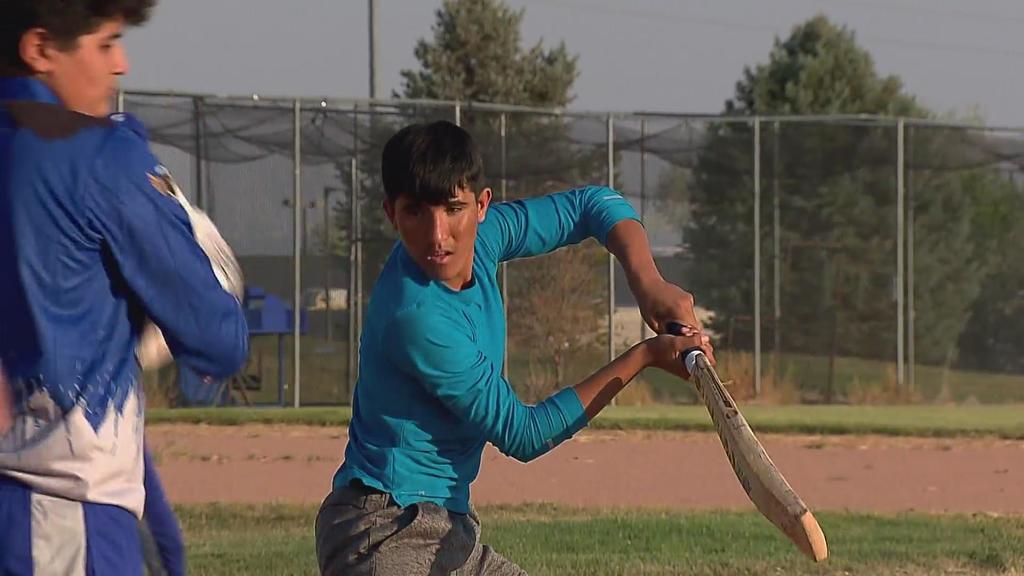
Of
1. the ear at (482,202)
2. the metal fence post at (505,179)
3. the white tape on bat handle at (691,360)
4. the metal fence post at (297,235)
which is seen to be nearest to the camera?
the white tape on bat handle at (691,360)

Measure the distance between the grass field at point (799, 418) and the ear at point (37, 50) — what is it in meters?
11.9

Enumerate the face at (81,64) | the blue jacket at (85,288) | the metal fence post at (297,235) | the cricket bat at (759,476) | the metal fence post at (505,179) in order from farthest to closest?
the metal fence post at (505,179), the metal fence post at (297,235), the cricket bat at (759,476), the face at (81,64), the blue jacket at (85,288)

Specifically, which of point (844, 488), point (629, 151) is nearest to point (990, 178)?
point (629, 151)

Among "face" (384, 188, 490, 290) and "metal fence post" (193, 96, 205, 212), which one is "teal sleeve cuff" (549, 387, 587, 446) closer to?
"face" (384, 188, 490, 290)

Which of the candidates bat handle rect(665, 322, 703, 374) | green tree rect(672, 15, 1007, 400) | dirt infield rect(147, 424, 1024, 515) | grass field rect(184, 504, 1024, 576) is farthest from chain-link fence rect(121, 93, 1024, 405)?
bat handle rect(665, 322, 703, 374)

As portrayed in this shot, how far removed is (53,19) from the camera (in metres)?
2.55

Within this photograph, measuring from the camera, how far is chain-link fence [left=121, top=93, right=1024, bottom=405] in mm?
17000

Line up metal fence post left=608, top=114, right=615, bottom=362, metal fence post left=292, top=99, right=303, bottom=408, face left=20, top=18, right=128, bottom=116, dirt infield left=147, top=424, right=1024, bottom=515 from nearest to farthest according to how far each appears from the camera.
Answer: face left=20, top=18, right=128, bottom=116
dirt infield left=147, top=424, right=1024, bottom=515
metal fence post left=292, top=99, right=303, bottom=408
metal fence post left=608, top=114, right=615, bottom=362

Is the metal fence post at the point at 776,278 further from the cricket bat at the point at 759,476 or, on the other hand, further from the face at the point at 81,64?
the face at the point at 81,64

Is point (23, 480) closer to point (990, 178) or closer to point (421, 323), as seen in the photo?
point (421, 323)

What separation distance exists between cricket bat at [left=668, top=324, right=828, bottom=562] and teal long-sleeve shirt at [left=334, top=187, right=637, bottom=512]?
390mm

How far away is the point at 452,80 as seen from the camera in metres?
27.3

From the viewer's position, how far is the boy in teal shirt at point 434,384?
3.64 metres

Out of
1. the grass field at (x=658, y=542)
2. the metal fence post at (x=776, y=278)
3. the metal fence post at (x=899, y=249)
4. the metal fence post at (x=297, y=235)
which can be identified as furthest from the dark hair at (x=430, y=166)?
the metal fence post at (x=899, y=249)
